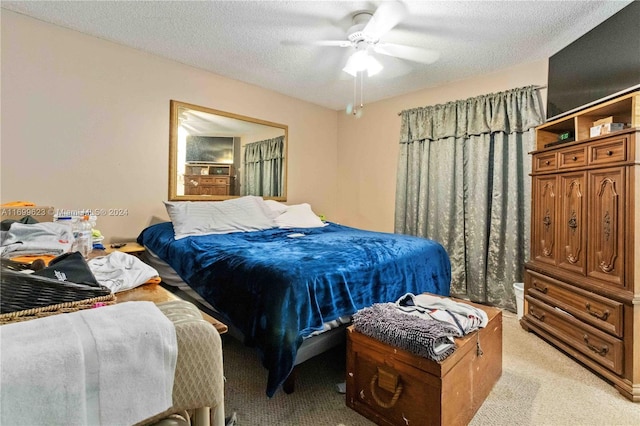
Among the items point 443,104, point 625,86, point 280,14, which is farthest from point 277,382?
point 443,104

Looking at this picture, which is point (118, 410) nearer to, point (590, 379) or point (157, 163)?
point (590, 379)

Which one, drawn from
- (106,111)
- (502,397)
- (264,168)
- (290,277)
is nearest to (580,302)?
(502,397)

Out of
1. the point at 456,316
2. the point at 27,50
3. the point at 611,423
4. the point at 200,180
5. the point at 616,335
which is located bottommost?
the point at 611,423

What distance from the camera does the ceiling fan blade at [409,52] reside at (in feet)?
8.54

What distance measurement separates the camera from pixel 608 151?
187 centimetres

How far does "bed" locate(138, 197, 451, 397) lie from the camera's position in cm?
152

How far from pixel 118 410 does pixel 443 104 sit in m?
3.76

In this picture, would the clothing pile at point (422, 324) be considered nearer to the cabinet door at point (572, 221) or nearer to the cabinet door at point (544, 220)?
the cabinet door at point (572, 221)

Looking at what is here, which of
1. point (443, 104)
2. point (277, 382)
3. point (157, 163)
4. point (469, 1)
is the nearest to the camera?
point (277, 382)

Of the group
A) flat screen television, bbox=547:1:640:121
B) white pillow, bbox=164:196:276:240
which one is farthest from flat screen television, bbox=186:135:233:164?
flat screen television, bbox=547:1:640:121

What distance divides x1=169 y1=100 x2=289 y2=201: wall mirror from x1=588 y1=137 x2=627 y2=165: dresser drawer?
295 centimetres

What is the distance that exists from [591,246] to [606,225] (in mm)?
173

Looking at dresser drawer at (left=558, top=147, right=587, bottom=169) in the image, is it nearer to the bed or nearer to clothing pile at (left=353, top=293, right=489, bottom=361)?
the bed

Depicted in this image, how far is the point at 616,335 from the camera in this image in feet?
5.78
